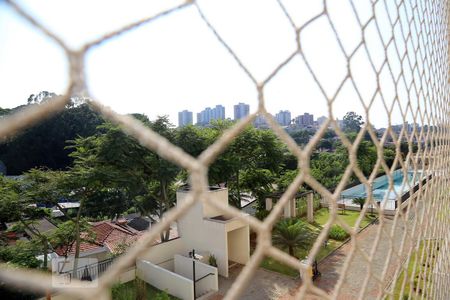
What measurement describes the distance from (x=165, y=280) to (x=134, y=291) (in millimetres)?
338

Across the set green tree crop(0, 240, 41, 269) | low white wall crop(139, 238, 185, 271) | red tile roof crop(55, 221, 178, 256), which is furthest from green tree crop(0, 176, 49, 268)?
low white wall crop(139, 238, 185, 271)

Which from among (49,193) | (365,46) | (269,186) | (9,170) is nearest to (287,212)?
(269,186)

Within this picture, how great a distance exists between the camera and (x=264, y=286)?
3512mm

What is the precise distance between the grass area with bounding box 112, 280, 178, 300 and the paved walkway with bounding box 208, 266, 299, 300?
1.77ft

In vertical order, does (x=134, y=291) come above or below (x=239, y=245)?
below

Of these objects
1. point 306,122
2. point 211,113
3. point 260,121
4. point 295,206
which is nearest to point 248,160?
point 295,206

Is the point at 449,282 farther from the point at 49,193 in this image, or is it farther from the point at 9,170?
the point at 9,170

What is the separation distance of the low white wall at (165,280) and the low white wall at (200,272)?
0.18 m

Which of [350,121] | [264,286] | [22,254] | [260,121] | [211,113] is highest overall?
[211,113]

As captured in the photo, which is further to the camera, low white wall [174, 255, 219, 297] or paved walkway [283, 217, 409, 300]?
low white wall [174, 255, 219, 297]

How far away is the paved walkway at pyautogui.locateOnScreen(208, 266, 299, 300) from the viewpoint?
10.9 ft

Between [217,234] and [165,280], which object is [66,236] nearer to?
[165,280]

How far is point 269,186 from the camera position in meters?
6.24

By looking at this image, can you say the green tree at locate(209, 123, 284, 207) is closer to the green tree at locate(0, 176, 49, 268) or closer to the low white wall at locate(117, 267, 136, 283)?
the low white wall at locate(117, 267, 136, 283)
